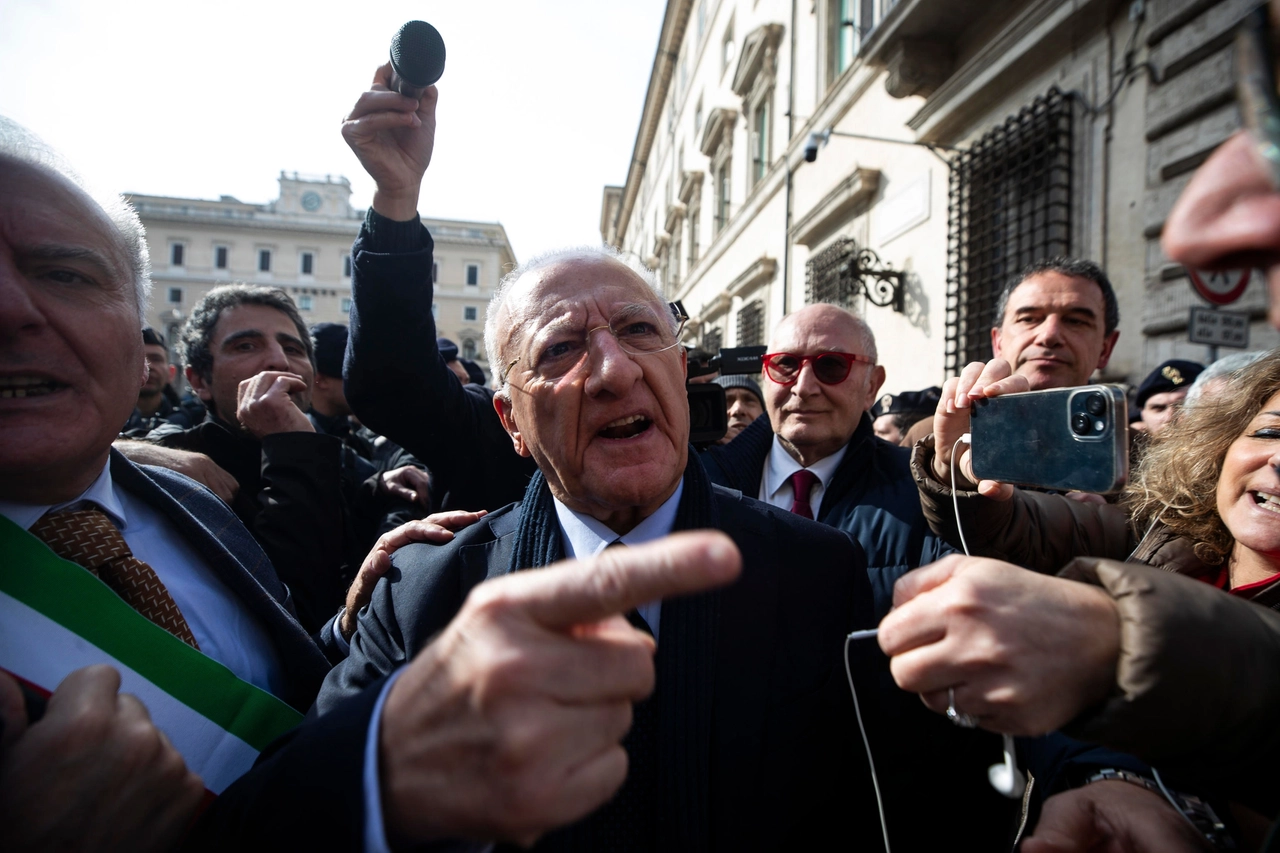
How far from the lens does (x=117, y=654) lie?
3.45 feet

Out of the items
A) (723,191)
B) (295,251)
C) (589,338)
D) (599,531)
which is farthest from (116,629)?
(295,251)

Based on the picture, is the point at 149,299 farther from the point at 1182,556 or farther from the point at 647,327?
the point at 1182,556

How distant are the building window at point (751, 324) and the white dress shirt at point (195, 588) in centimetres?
1119

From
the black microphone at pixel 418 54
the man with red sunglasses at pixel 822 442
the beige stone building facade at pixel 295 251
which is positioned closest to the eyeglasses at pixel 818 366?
the man with red sunglasses at pixel 822 442

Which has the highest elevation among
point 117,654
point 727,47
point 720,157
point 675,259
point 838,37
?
point 727,47

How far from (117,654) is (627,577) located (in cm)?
97

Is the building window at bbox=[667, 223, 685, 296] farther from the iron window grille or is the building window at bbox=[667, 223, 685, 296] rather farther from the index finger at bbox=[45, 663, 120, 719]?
the index finger at bbox=[45, 663, 120, 719]

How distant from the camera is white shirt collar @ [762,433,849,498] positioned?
2629mm

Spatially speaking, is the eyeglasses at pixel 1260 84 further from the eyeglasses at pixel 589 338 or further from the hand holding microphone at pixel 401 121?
the hand holding microphone at pixel 401 121

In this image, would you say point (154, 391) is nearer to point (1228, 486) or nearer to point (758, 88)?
point (1228, 486)

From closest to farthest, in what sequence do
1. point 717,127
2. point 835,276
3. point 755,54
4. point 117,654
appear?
point 117,654
point 835,276
point 755,54
point 717,127

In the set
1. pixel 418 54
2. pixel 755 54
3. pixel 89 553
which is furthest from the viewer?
pixel 755 54

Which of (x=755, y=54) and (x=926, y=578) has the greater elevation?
(x=755, y=54)

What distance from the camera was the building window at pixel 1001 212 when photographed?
5.10 m
